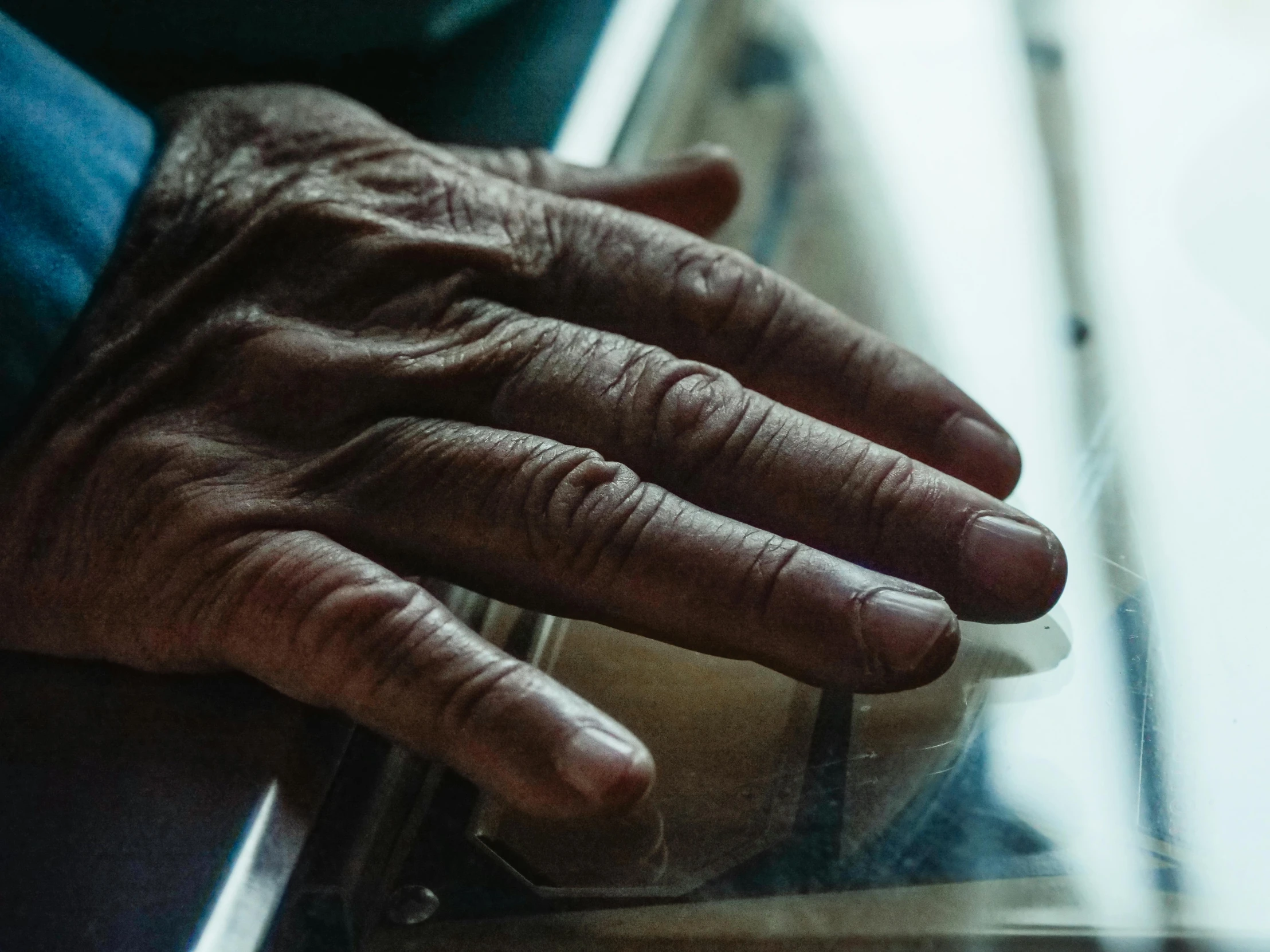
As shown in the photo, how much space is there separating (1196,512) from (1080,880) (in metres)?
0.27

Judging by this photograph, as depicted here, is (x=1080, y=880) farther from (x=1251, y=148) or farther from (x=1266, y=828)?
(x=1251, y=148)

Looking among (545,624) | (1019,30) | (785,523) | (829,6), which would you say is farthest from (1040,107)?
(545,624)

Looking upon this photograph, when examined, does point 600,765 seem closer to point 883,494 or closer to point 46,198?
point 883,494

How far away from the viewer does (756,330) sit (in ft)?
2.35

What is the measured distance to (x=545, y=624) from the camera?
597 millimetres

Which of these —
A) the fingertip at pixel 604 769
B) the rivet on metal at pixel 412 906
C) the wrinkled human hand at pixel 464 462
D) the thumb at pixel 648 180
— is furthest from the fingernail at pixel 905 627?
the thumb at pixel 648 180

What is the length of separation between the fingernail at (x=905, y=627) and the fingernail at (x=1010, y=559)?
5 centimetres

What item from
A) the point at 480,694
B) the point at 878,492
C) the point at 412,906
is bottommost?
the point at 412,906

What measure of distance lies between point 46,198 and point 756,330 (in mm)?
447

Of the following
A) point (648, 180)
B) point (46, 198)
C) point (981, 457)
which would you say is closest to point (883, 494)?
point (981, 457)

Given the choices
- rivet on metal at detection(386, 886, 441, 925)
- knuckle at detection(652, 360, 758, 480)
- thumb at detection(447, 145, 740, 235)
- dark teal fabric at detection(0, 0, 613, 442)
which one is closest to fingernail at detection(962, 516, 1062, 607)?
knuckle at detection(652, 360, 758, 480)

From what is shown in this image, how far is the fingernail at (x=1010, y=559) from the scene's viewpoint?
21.5 inches

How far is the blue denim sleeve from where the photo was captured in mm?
625

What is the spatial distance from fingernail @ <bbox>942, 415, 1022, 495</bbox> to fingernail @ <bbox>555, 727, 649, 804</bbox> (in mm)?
307
